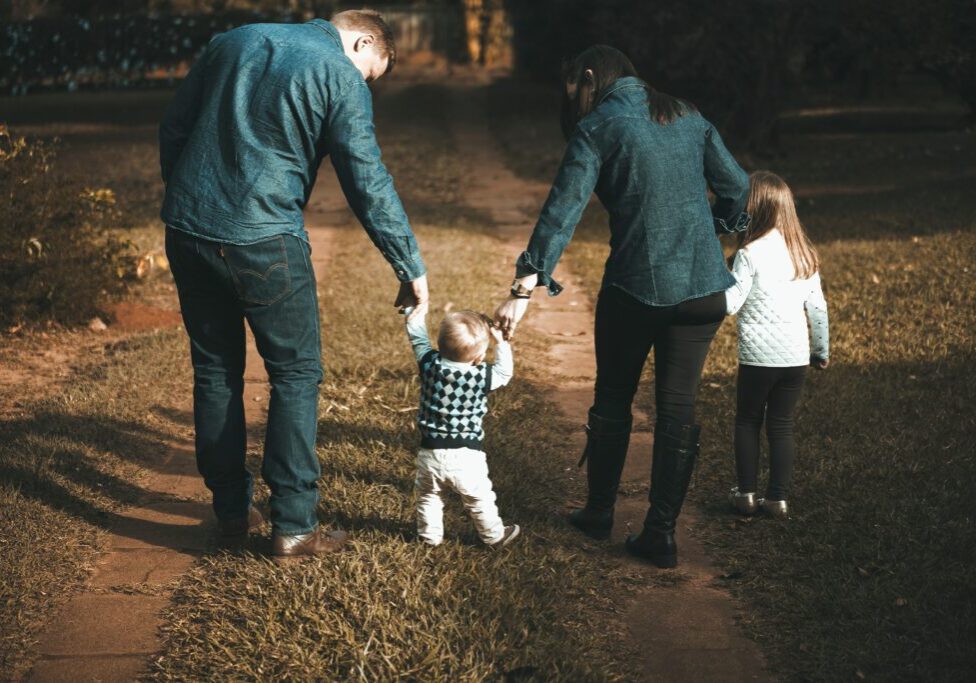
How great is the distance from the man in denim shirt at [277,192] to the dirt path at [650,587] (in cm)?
125

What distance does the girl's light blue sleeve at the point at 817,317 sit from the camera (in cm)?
425

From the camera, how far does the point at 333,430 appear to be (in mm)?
5168

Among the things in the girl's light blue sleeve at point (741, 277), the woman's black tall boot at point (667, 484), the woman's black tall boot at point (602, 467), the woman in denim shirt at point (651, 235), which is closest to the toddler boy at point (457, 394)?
the woman in denim shirt at point (651, 235)

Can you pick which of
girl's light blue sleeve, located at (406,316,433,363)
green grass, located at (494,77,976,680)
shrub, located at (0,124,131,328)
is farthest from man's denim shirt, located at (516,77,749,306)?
shrub, located at (0,124,131,328)

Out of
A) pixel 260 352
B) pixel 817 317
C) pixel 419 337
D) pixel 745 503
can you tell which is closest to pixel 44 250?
pixel 260 352

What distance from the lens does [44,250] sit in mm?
6969

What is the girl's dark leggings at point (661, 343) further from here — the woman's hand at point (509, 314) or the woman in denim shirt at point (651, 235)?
the woman's hand at point (509, 314)

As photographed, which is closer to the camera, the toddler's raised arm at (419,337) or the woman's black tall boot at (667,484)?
the toddler's raised arm at (419,337)

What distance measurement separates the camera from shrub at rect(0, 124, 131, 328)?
6836 millimetres

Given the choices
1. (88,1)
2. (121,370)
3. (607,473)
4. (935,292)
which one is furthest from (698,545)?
(88,1)

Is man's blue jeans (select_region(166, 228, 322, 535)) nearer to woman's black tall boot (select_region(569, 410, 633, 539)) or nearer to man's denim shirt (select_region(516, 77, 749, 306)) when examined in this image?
man's denim shirt (select_region(516, 77, 749, 306))

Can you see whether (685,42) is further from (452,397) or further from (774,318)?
(452,397)

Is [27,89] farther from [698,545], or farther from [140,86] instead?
[698,545]

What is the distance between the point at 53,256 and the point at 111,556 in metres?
3.56
